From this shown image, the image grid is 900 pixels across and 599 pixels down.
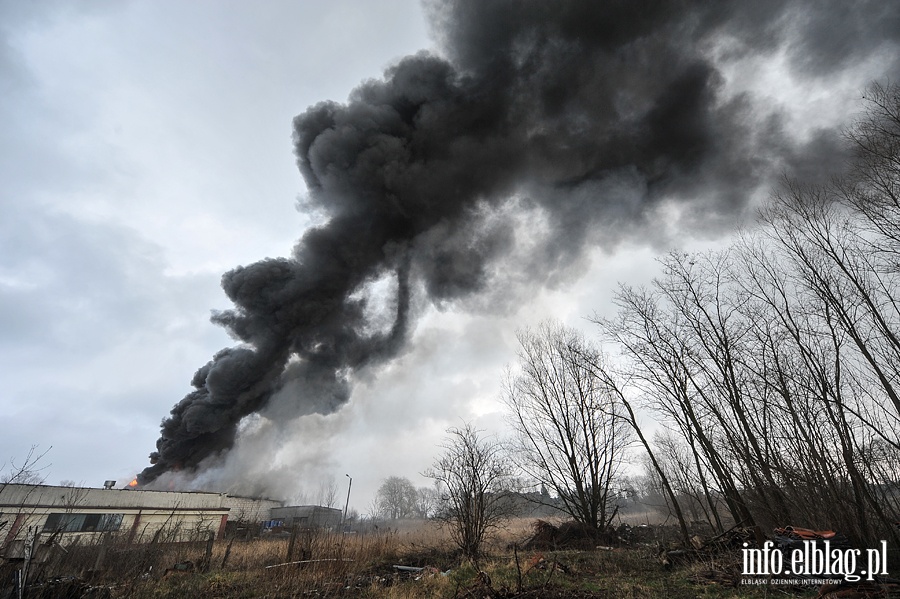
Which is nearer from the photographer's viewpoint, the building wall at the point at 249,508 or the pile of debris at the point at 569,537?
the pile of debris at the point at 569,537

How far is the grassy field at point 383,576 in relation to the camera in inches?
282

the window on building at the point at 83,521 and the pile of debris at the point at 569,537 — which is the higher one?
the pile of debris at the point at 569,537

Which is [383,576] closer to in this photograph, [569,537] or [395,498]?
[569,537]

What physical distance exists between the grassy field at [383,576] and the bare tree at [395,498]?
5681cm

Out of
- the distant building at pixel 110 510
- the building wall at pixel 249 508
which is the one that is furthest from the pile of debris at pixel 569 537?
the building wall at pixel 249 508

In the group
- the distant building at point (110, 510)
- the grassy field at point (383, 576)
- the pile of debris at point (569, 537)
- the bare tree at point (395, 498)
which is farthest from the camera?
the bare tree at point (395, 498)

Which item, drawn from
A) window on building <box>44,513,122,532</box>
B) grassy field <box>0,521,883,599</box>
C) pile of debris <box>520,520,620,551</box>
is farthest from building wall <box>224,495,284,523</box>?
pile of debris <box>520,520,620,551</box>

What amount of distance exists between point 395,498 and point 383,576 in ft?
209

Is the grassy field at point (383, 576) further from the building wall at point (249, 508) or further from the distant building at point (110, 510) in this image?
the building wall at point (249, 508)

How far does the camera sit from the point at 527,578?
8.57m

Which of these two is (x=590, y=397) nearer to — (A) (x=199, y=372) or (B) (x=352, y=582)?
(B) (x=352, y=582)

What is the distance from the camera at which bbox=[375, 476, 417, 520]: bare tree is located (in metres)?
65.6

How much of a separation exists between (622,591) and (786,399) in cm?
645

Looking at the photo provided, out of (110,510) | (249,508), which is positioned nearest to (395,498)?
(249,508)
